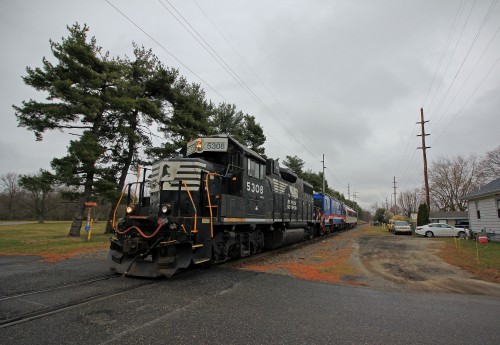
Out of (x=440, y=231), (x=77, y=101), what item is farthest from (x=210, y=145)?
(x=440, y=231)

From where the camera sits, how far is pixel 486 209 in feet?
75.6

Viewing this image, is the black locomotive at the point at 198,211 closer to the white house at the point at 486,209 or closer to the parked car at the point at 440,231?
the white house at the point at 486,209

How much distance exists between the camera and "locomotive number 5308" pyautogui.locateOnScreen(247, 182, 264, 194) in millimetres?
10039

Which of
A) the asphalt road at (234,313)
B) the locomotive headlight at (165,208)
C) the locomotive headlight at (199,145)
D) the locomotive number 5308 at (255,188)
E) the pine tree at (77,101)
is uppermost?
the pine tree at (77,101)

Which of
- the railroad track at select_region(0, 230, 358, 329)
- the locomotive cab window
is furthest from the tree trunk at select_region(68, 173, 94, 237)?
the railroad track at select_region(0, 230, 358, 329)

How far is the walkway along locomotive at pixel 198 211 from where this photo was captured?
23.8ft

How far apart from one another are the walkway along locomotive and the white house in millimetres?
18066

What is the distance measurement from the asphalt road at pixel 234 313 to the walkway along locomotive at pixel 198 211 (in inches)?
23.3

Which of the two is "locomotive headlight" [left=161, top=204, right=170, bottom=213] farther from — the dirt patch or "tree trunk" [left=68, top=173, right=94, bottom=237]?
"tree trunk" [left=68, top=173, right=94, bottom=237]

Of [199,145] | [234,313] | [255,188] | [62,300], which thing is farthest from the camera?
[255,188]

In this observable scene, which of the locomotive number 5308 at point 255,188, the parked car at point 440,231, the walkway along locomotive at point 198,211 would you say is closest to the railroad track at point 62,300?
the walkway along locomotive at point 198,211

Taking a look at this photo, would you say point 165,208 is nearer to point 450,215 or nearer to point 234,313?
point 234,313

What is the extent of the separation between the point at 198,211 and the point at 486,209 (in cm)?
2423

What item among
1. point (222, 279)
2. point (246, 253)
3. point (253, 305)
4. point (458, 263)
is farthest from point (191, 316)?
point (458, 263)
